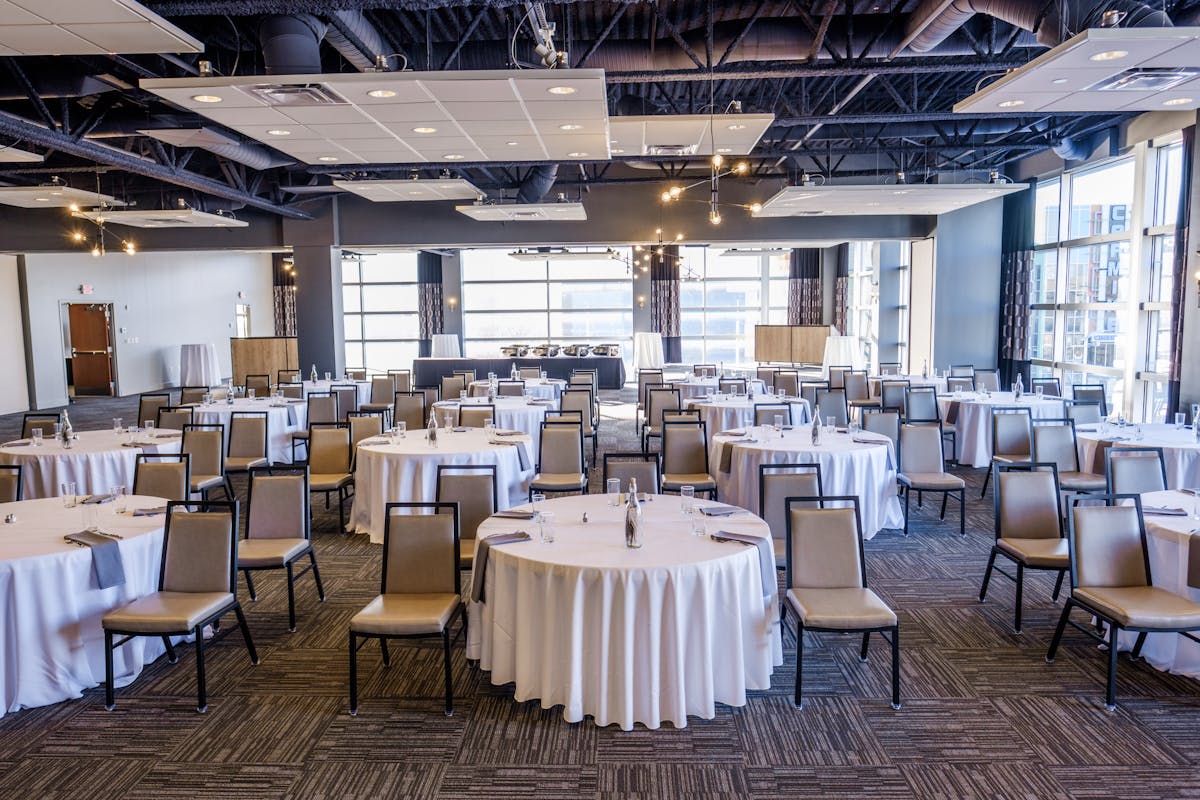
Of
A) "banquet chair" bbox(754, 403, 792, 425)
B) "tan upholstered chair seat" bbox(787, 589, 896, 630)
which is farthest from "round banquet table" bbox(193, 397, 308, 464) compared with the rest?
"tan upholstered chair seat" bbox(787, 589, 896, 630)

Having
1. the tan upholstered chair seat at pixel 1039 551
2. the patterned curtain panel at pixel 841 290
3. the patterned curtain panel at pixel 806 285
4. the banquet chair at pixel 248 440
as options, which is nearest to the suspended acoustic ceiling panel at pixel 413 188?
the banquet chair at pixel 248 440

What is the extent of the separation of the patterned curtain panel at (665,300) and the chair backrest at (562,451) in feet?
51.3

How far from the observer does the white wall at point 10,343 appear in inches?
654

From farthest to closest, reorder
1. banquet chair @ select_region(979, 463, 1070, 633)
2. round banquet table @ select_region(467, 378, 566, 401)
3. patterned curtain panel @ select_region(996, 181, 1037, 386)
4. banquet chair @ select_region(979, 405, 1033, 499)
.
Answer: patterned curtain panel @ select_region(996, 181, 1037, 386) < round banquet table @ select_region(467, 378, 566, 401) < banquet chair @ select_region(979, 405, 1033, 499) < banquet chair @ select_region(979, 463, 1070, 633)

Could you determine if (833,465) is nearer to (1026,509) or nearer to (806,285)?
(1026,509)

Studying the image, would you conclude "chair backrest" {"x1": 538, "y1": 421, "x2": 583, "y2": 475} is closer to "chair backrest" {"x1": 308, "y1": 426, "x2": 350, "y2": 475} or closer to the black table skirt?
"chair backrest" {"x1": 308, "y1": 426, "x2": 350, "y2": 475}

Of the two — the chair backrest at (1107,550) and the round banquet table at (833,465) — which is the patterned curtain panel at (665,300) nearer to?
the round banquet table at (833,465)

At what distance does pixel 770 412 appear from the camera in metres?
8.66

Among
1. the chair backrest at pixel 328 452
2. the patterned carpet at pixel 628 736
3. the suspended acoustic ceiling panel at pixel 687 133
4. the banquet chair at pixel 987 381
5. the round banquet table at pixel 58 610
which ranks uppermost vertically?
the suspended acoustic ceiling panel at pixel 687 133

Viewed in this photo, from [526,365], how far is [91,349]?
36.5ft

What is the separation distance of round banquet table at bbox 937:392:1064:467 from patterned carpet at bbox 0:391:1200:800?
5.29m

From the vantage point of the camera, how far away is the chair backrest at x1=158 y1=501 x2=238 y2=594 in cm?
443

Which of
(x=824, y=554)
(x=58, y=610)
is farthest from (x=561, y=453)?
(x=58, y=610)

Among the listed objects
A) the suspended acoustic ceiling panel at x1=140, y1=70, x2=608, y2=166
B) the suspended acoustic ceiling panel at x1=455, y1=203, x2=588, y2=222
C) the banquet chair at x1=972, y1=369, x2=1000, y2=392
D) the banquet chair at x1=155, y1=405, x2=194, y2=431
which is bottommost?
the banquet chair at x1=155, y1=405, x2=194, y2=431
